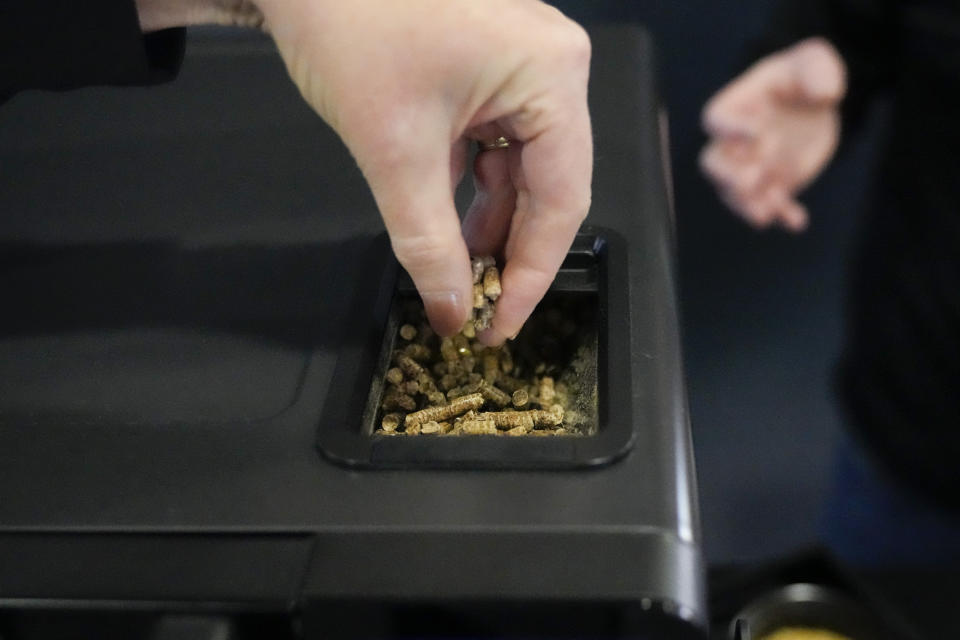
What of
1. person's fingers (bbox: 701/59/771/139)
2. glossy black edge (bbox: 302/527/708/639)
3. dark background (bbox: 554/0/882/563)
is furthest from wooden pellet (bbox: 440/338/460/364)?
dark background (bbox: 554/0/882/563)

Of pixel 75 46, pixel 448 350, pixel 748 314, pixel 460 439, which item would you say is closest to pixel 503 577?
pixel 460 439

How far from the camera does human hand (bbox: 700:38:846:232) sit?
835 mm

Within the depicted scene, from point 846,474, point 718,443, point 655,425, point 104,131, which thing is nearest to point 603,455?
point 655,425

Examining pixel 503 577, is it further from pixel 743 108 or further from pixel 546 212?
pixel 743 108

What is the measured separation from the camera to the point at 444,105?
359 millimetres

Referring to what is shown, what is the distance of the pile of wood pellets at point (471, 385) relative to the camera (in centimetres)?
42

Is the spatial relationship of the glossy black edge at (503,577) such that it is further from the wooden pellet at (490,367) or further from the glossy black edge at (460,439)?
the wooden pellet at (490,367)

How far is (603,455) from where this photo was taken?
364mm

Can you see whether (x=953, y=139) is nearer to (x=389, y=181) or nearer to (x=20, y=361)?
(x=389, y=181)

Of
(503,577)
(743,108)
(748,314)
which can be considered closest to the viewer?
(503,577)

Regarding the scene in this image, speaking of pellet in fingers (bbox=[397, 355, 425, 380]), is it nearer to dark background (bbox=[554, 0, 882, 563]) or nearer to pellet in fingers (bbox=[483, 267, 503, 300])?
pellet in fingers (bbox=[483, 267, 503, 300])

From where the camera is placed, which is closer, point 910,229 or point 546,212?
Answer: point 546,212

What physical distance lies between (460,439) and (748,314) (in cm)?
87

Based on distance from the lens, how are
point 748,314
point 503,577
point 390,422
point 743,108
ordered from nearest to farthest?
point 503,577 → point 390,422 → point 743,108 → point 748,314
